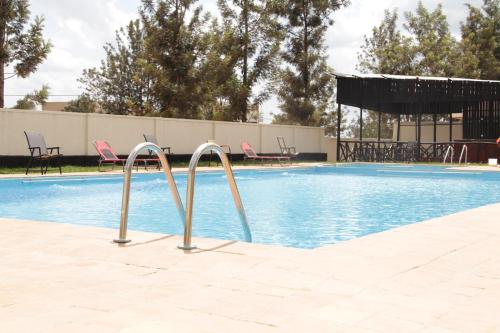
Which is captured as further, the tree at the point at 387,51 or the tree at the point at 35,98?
the tree at the point at 387,51

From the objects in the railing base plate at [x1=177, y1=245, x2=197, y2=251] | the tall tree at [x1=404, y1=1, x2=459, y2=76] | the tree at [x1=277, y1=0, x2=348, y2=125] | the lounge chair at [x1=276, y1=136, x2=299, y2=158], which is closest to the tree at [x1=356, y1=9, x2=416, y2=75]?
the tall tree at [x1=404, y1=1, x2=459, y2=76]

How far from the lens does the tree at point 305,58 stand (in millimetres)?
32094

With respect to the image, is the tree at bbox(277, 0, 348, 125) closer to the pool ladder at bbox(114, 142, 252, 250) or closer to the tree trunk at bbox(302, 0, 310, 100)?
the tree trunk at bbox(302, 0, 310, 100)

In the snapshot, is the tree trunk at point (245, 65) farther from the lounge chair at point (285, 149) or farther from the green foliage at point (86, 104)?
the green foliage at point (86, 104)

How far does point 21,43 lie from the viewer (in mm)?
21016

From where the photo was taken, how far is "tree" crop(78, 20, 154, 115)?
125ft

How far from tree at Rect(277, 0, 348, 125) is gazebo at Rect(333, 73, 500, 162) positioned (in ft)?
15.2

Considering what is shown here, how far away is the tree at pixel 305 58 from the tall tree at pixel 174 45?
21.7 ft

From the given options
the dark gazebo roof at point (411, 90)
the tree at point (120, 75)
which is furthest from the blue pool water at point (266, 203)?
the tree at point (120, 75)

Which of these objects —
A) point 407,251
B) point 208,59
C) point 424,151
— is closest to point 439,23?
point 424,151

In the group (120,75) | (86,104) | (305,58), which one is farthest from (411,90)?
(86,104)

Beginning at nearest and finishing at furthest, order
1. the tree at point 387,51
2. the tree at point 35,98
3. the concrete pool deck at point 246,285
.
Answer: the concrete pool deck at point 246,285
the tree at point 35,98
the tree at point 387,51

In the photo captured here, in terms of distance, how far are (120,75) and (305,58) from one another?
1313 cm

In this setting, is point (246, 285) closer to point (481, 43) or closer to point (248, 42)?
point (248, 42)
